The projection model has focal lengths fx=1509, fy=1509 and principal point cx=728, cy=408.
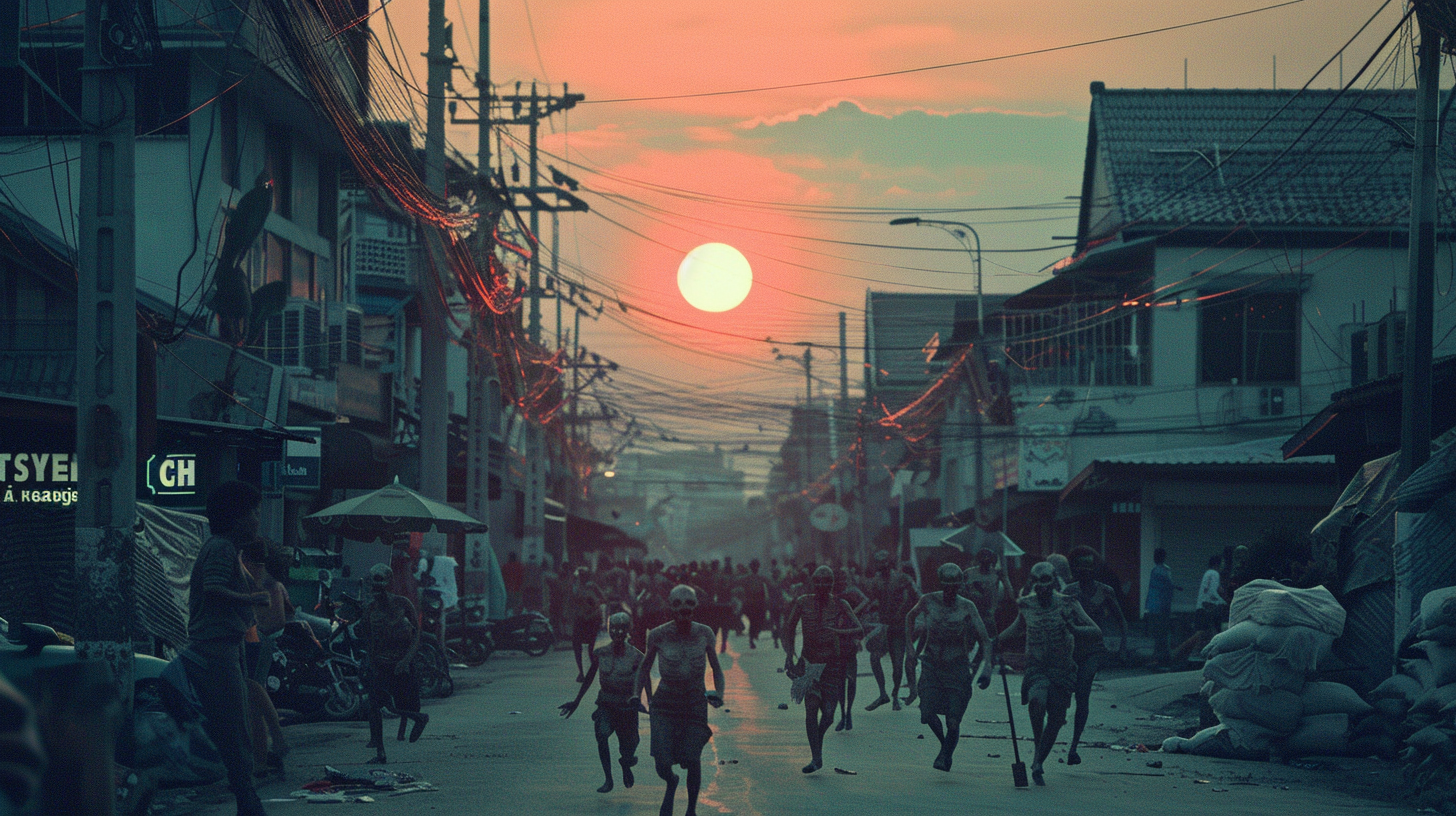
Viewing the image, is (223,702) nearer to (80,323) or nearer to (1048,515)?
(80,323)

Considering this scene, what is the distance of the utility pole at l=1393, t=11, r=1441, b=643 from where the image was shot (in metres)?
14.5

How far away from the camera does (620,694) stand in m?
10.9

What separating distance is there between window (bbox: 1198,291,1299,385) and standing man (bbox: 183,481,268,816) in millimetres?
28137

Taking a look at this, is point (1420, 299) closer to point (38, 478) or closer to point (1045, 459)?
point (38, 478)

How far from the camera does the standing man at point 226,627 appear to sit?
8867 millimetres

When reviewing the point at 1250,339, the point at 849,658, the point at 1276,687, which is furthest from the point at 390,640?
Result: the point at 1250,339

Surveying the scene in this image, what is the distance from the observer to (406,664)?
13328 mm

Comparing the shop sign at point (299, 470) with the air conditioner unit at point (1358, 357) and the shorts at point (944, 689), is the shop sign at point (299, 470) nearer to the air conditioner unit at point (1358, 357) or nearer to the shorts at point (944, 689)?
the shorts at point (944, 689)

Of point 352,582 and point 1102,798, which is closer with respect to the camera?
point 1102,798

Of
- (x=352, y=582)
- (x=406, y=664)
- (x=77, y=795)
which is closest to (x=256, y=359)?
(x=352, y=582)

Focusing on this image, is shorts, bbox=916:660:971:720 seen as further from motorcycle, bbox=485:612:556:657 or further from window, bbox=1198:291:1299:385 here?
window, bbox=1198:291:1299:385

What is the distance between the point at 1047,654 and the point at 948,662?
88 cm

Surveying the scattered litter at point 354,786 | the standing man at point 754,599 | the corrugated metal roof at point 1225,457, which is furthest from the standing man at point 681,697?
the standing man at point 754,599

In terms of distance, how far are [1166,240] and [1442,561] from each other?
66.5 ft
